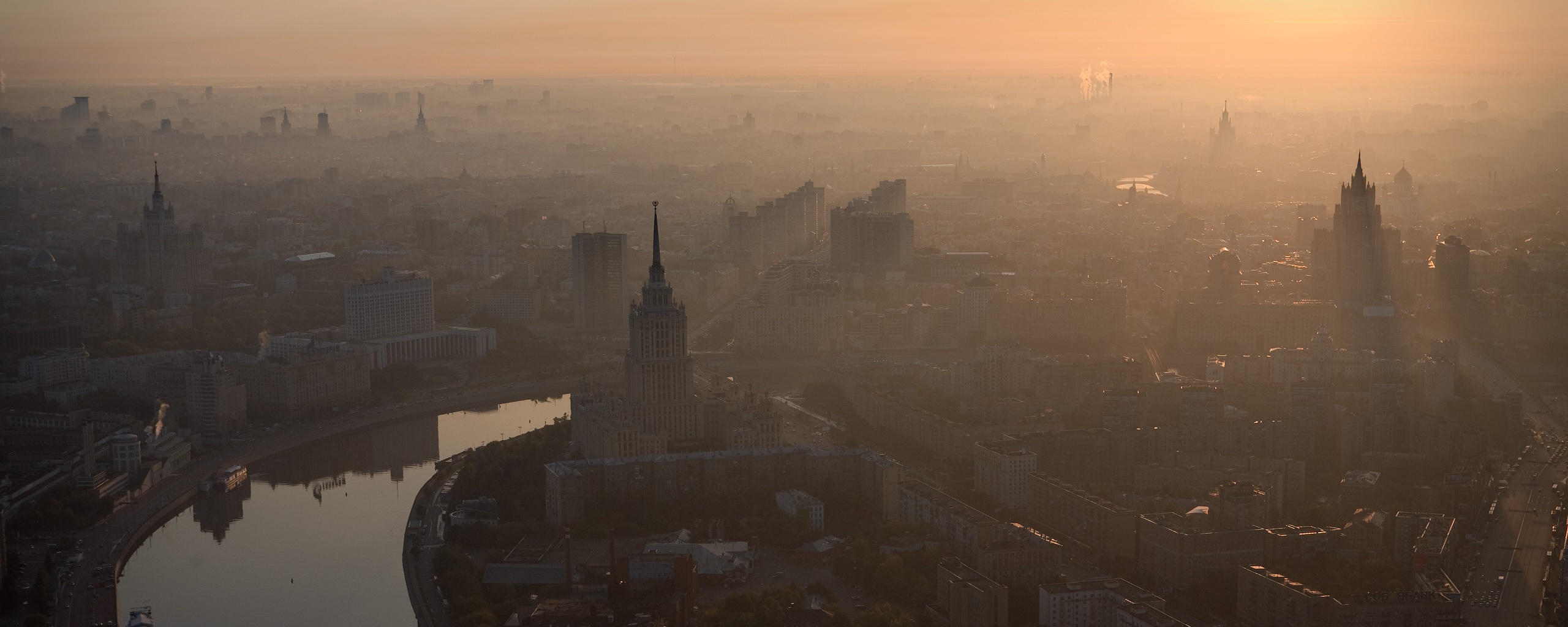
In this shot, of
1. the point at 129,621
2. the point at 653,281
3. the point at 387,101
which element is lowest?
the point at 129,621

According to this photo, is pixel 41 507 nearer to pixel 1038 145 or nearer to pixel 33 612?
pixel 33 612

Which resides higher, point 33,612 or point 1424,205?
point 1424,205

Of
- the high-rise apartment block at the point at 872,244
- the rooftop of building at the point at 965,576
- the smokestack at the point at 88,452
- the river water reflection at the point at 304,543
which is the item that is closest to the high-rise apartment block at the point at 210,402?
the river water reflection at the point at 304,543

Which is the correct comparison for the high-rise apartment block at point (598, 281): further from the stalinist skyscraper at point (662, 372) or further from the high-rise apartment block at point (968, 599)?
the high-rise apartment block at point (968, 599)

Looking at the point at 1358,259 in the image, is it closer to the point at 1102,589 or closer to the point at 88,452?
the point at 1102,589

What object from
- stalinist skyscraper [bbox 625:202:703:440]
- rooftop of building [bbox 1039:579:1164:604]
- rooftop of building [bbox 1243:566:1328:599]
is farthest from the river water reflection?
rooftop of building [bbox 1243:566:1328:599]

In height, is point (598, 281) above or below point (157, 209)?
below

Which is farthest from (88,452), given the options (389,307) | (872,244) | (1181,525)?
(872,244)

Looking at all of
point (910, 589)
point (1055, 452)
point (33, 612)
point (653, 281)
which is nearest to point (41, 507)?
point (33, 612)

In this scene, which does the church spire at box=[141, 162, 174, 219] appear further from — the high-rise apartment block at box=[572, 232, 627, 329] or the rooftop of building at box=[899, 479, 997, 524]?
the rooftop of building at box=[899, 479, 997, 524]
